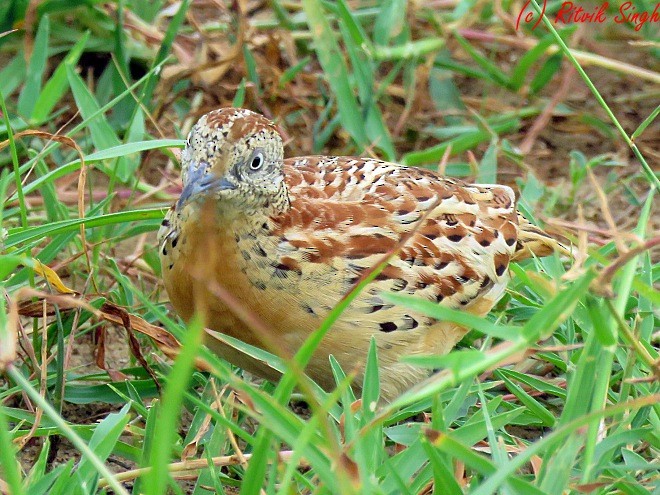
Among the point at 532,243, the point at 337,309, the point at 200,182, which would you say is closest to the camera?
the point at 337,309

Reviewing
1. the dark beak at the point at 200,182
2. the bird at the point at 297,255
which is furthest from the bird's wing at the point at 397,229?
the dark beak at the point at 200,182

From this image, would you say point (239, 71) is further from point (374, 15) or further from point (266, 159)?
point (266, 159)

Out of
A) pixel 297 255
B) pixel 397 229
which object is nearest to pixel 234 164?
pixel 297 255

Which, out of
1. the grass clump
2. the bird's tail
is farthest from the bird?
the bird's tail

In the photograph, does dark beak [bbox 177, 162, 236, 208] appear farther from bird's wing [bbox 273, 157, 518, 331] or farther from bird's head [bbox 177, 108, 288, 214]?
bird's wing [bbox 273, 157, 518, 331]

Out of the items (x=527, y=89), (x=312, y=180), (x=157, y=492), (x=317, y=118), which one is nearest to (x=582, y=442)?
(x=157, y=492)

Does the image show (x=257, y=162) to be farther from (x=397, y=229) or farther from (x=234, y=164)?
(x=397, y=229)

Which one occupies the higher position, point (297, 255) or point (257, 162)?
point (257, 162)
